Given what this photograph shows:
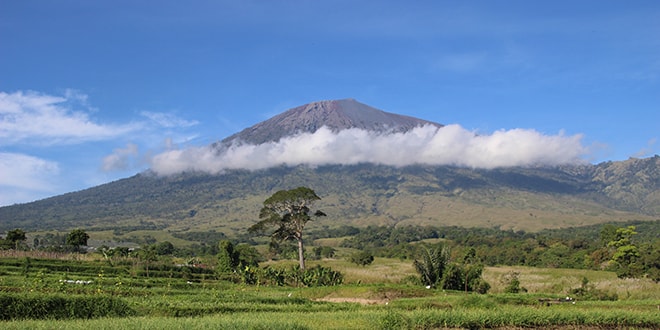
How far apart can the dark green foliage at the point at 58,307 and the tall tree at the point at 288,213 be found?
22991 mm

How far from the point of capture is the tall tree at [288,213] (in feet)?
122

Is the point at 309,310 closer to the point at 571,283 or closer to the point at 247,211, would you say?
the point at 571,283

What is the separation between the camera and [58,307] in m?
13.3

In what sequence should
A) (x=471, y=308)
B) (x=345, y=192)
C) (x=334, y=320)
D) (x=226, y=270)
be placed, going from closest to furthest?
(x=334, y=320) < (x=471, y=308) < (x=226, y=270) < (x=345, y=192)

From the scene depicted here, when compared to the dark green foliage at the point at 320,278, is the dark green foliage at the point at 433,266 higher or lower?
higher

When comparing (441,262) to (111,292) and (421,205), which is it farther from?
(421,205)

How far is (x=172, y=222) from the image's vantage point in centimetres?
15075

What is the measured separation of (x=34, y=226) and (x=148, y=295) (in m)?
146

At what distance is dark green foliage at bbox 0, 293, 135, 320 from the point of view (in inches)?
501

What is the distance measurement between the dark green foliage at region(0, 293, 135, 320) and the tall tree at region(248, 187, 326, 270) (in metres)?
23.0

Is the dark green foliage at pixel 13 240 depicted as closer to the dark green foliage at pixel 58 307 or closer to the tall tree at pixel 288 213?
the tall tree at pixel 288 213

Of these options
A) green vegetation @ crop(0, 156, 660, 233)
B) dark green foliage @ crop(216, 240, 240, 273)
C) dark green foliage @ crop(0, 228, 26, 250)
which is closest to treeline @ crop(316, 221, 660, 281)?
dark green foliage @ crop(216, 240, 240, 273)

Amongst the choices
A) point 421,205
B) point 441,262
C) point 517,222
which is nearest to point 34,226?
point 421,205

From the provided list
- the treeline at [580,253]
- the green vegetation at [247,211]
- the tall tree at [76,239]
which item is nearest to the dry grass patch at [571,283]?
the treeline at [580,253]
